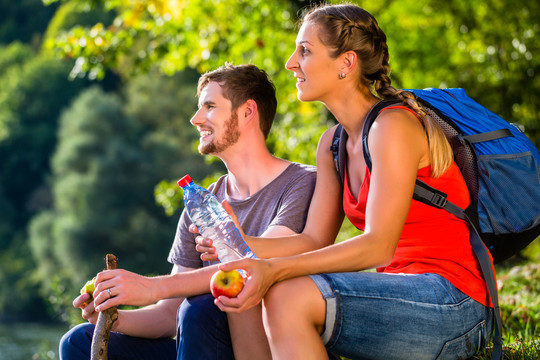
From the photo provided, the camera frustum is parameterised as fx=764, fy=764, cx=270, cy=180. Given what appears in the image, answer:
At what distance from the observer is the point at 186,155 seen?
3081cm

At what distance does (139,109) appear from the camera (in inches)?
1393

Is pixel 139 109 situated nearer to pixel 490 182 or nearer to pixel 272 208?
pixel 272 208

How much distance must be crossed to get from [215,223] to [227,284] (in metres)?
0.58

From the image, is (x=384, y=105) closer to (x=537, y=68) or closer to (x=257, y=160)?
(x=257, y=160)

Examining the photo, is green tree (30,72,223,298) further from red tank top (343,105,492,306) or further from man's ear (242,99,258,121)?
red tank top (343,105,492,306)

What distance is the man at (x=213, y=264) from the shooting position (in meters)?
2.53

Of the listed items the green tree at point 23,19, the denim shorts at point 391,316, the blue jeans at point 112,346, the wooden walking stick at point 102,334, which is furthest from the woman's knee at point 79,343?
the green tree at point 23,19

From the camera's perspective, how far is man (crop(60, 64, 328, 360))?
8.30 ft

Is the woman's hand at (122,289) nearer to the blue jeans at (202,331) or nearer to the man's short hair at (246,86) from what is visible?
the blue jeans at (202,331)

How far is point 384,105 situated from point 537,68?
27.4 feet

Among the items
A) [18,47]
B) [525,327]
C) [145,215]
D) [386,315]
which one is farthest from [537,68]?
[18,47]

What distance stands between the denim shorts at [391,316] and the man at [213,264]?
1.35 ft

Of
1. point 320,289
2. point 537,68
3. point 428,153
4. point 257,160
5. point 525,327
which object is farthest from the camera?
point 537,68

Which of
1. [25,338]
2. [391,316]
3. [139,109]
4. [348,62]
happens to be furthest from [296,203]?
[139,109]
